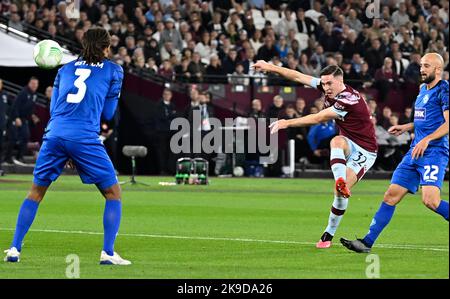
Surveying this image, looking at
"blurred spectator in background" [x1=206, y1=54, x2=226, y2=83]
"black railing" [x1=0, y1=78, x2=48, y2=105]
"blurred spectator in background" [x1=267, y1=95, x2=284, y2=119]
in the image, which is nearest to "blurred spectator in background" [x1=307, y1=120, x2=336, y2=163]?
"blurred spectator in background" [x1=267, y1=95, x2=284, y2=119]

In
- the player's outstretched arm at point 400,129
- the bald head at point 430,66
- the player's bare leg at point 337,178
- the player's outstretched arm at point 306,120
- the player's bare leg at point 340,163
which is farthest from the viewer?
the player's bare leg at point 337,178

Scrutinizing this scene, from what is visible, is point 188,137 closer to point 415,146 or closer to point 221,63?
point 221,63

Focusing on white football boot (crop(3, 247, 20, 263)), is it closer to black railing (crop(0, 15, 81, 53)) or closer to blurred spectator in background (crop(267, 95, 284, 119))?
blurred spectator in background (crop(267, 95, 284, 119))

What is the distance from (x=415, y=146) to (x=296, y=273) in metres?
2.62

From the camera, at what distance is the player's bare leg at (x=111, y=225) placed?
11.6 meters

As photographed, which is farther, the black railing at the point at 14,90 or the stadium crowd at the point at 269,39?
the black railing at the point at 14,90

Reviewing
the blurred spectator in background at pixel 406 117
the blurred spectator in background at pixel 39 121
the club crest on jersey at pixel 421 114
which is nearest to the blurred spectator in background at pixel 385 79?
the blurred spectator in background at pixel 406 117

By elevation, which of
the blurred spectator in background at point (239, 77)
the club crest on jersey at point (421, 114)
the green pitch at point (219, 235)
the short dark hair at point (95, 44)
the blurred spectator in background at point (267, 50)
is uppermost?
the blurred spectator in background at point (267, 50)

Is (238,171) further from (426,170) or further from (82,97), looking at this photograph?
(82,97)

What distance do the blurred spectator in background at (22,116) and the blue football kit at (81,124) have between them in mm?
20255

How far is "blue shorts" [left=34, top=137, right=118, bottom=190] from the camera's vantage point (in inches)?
459

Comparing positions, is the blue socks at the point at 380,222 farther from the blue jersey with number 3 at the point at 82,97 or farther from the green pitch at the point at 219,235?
the blue jersey with number 3 at the point at 82,97

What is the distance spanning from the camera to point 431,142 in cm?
1308
